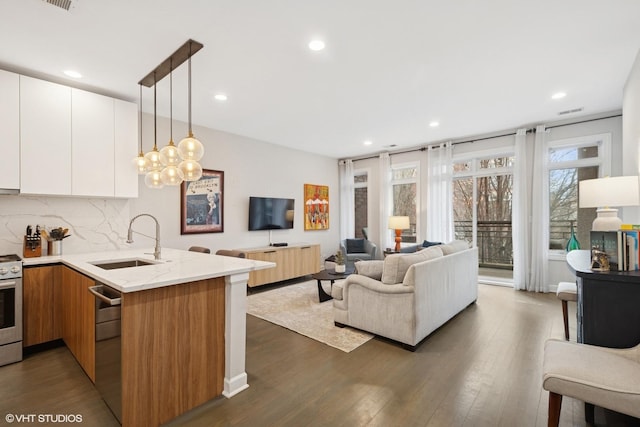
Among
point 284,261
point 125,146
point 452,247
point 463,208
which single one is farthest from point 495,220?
point 125,146

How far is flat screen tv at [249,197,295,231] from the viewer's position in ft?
18.5

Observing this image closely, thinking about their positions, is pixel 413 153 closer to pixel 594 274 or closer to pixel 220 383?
pixel 594 274

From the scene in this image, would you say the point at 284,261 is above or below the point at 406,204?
below

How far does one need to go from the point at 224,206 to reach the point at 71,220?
2166mm

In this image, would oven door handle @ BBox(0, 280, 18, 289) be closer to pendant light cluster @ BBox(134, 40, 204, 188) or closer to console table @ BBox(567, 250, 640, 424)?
pendant light cluster @ BBox(134, 40, 204, 188)

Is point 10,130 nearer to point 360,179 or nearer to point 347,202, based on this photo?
point 347,202

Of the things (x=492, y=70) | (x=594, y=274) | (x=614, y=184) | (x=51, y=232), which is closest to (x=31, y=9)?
(x=51, y=232)

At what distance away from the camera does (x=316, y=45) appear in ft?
8.80

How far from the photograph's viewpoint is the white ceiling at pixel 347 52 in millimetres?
2230

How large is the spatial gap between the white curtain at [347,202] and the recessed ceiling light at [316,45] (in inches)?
190

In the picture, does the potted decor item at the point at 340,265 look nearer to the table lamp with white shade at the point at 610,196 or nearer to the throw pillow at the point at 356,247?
the throw pillow at the point at 356,247

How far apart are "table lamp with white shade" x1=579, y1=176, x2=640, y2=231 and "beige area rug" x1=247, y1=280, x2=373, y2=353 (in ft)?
8.25

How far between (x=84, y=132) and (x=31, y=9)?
145cm

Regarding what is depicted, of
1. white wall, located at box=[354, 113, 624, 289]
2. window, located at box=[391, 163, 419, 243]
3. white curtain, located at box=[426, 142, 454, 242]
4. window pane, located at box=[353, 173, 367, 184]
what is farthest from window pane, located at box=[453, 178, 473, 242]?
window pane, located at box=[353, 173, 367, 184]
